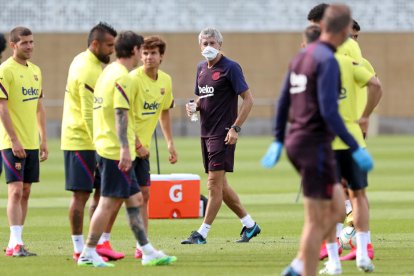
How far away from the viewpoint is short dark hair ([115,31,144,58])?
10531mm

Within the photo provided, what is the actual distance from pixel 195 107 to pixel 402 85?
124 feet

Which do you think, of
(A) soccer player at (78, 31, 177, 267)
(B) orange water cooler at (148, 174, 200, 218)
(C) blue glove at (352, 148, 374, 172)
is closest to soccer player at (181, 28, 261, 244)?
(B) orange water cooler at (148, 174, 200, 218)

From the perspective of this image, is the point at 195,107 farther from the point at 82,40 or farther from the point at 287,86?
the point at 82,40

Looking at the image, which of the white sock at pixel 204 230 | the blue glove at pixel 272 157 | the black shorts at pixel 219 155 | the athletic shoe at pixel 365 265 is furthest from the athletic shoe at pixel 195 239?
the blue glove at pixel 272 157

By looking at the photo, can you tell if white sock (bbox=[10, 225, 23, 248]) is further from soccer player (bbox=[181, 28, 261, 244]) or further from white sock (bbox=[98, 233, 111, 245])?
soccer player (bbox=[181, 28, 261, 244])

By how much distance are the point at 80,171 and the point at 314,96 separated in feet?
10.7

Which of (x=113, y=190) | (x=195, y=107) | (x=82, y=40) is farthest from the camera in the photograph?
(x=82, y=40)

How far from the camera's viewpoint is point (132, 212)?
1066cm

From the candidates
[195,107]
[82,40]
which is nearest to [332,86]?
[195,107]

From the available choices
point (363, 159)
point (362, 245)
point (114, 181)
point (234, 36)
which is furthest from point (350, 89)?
point (234, 36)

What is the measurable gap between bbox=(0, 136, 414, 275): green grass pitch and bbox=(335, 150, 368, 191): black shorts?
0.76 m

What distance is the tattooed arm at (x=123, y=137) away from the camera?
33.7 ft

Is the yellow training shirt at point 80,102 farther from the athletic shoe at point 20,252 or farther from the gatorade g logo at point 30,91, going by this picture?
the athletic shoe at point 20,252

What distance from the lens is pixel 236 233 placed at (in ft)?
45.6
